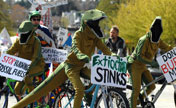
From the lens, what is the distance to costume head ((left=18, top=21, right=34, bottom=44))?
22.9ft

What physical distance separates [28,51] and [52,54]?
36.7 inches

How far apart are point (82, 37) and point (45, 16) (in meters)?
5.50

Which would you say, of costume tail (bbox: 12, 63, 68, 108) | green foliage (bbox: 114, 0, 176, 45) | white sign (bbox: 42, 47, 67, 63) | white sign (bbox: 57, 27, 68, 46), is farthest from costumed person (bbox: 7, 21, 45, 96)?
green foliage (bbox: 114, 0, 176, 45)

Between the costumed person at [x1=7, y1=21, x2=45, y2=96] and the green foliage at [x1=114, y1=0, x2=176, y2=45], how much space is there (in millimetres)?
17324

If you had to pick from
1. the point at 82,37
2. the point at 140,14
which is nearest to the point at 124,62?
the point at 82,37

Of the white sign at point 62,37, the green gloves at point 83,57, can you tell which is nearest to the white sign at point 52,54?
the green gloves at point 83,57

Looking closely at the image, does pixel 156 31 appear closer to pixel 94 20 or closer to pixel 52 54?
pixel 94 20

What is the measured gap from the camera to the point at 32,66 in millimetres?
7109

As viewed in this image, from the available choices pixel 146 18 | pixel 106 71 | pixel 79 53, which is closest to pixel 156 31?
pixel 106 71

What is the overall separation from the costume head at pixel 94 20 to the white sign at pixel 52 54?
200 centimetres

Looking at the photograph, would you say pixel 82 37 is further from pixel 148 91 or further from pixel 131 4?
pixel 131 4

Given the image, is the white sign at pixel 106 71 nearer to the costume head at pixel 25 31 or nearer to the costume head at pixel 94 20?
the costume head at pixel 94 20

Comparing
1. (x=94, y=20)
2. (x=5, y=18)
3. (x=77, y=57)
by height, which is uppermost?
(x=5, y=18)

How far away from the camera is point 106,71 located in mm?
5797
